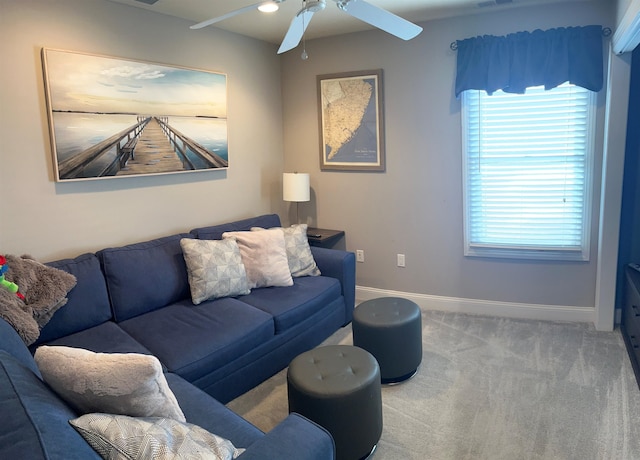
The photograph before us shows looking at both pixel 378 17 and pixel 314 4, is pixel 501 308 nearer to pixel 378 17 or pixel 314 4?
pixel 378 17

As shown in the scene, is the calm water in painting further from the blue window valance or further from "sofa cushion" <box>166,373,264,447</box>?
the blue window valance

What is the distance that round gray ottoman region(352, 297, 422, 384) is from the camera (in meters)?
2.83

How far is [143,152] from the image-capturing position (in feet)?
10.8

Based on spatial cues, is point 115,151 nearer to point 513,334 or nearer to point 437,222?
point 437,222

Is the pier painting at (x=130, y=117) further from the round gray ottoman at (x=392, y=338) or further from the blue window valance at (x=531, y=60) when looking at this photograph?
the blue window valance at (x=531, y=60)

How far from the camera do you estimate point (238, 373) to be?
2.73m

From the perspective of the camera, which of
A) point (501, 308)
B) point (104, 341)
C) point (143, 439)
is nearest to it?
point (143, 439)

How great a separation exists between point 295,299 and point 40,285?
153cm

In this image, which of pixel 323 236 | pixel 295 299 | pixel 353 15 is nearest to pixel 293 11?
pixel 353 15

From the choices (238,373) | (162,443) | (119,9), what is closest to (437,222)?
(238,373)

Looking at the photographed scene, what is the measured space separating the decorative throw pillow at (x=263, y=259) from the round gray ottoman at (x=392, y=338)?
74 cm

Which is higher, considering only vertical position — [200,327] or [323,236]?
[323,236]

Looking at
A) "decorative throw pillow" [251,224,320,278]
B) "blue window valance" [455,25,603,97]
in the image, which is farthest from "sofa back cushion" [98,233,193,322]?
"blue window valance" [455,25,603,97]

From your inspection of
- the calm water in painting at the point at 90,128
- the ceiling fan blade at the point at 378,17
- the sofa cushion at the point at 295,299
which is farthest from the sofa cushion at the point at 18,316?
the ceiling fan blade at the point at 378,17
